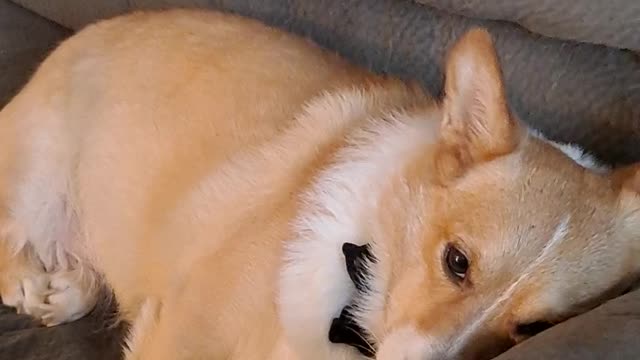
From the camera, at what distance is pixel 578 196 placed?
1.31 m

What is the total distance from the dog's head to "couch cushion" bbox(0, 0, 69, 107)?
3.93 ft

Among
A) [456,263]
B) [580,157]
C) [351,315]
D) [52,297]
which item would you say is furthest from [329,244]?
[52,297]

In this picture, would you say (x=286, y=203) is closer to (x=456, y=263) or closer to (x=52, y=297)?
(x=456, y=263)

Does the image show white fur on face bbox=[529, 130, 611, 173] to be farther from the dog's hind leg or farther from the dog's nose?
the dog's hind leg

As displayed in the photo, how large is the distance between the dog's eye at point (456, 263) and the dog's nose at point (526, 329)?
88mm

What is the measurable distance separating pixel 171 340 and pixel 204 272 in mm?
120

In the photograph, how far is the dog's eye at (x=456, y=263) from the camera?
129 cm

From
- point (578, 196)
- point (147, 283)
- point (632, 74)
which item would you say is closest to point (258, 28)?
point (147, 283)

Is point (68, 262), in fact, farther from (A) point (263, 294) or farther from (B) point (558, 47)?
(B) point (558, 47)

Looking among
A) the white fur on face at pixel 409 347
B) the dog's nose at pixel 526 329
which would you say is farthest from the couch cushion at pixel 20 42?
the dog's nose at pixel 526 329

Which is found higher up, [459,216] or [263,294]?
[459,216]

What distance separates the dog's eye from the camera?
1.29m

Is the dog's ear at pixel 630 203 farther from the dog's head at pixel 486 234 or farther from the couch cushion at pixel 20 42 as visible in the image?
the couch cushion at pixel 20 42

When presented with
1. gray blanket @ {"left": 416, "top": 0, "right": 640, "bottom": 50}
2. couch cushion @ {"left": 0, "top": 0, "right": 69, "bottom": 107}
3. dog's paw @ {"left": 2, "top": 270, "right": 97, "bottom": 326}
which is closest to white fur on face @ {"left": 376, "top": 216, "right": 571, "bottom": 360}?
gray blanket @ {"left": 416, "top": 0, "right": 640, "bottom": 50}
